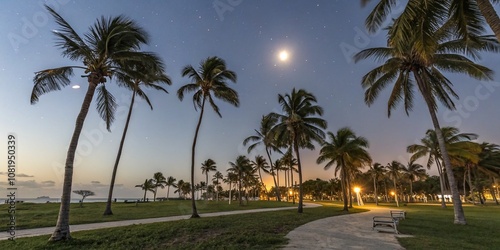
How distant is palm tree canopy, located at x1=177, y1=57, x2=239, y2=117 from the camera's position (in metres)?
20.0

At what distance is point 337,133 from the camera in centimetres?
3291

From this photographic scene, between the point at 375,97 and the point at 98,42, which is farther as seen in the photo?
the point at 375,97

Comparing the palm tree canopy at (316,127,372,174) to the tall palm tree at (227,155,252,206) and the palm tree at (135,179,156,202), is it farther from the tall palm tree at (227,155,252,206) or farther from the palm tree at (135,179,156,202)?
the palm tree at (135,179,156,202)

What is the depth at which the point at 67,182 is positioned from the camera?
965 cm

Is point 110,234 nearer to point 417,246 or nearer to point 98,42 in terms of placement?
point 98,42

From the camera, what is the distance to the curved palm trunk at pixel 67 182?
30.0 feet

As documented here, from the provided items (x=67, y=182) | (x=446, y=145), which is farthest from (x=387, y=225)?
(x=446, y=145)

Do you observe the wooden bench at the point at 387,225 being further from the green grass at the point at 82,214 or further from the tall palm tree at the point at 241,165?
the tall palm tree at the point at 241,165

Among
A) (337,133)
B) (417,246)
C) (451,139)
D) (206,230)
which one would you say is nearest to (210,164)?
(337,133)

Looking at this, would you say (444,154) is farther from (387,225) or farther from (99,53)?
(99,53)

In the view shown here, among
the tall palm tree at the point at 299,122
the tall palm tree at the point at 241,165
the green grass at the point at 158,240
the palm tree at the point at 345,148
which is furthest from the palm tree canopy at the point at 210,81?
the tall palm tree at the point at 241,165

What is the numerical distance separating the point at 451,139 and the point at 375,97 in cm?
2466

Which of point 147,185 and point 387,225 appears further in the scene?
point 147,185

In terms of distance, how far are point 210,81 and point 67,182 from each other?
12626 mm
